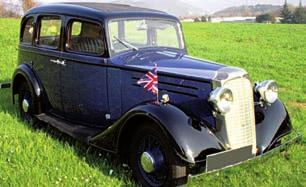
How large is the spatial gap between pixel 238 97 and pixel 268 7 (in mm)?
85656

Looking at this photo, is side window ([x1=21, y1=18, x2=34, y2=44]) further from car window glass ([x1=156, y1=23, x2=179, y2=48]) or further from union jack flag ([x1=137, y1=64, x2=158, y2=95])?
union jack flag ([x1=137, y1=64, x2=158, y2=95])

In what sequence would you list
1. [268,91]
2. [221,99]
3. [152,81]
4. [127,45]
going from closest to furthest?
[221,99] → [152,81] → [268,91] → [127,45]

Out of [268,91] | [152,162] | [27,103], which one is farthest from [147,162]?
[27,103]

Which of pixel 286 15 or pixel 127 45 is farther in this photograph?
pixel 286 15

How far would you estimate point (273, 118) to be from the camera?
4.66 m

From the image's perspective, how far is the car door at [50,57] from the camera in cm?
566

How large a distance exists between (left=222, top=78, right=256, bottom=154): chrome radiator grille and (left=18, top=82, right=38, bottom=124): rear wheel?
3.08m

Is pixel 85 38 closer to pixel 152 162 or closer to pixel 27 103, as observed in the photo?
pixel 27 103

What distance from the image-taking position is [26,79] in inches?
245

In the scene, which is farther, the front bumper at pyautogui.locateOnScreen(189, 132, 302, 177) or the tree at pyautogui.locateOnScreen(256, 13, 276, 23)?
the tree at pyautogui.locateOnScreen(256, 13, 276, 23)

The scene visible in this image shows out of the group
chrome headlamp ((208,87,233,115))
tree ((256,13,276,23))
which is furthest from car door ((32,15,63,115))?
tree ((256,13,276,23))

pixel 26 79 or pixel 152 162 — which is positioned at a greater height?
pixel 26 79

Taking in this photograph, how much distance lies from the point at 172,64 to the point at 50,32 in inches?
84.4

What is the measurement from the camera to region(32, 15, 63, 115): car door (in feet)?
18.6
